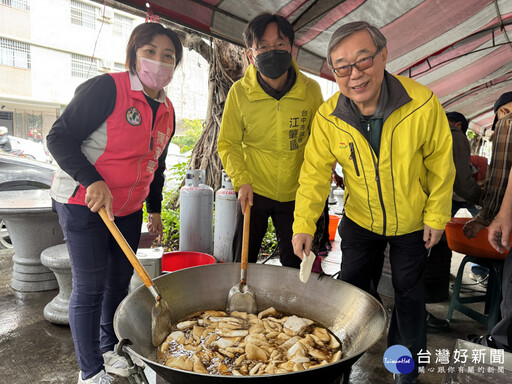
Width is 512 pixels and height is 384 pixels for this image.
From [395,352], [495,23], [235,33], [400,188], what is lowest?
[395,352]

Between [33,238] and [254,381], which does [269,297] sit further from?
[33,238]

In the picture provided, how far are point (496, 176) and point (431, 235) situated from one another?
0.99m

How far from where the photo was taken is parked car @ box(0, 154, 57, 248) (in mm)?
4758

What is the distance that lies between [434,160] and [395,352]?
962 millimetres

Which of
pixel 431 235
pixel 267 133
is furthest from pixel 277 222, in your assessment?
pixel 431 235

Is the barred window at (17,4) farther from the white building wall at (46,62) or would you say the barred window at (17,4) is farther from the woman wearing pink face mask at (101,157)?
the woman wearing pink face mask at (101,157)

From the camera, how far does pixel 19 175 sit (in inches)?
190

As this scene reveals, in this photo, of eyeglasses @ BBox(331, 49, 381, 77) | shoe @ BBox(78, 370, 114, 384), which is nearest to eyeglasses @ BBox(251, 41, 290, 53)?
eyeglasses @ BBox(331, 49, 381, 77)

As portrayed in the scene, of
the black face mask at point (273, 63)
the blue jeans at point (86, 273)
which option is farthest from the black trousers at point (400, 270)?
the blue jeans at point (86, 273)

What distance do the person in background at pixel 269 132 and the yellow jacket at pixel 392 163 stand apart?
0.38m

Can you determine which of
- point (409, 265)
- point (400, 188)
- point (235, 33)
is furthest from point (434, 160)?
point (235, 33)

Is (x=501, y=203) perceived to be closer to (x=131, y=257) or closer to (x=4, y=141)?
(x=131, y=257)

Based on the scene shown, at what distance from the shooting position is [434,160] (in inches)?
67.6

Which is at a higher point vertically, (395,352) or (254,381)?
(254,381)
